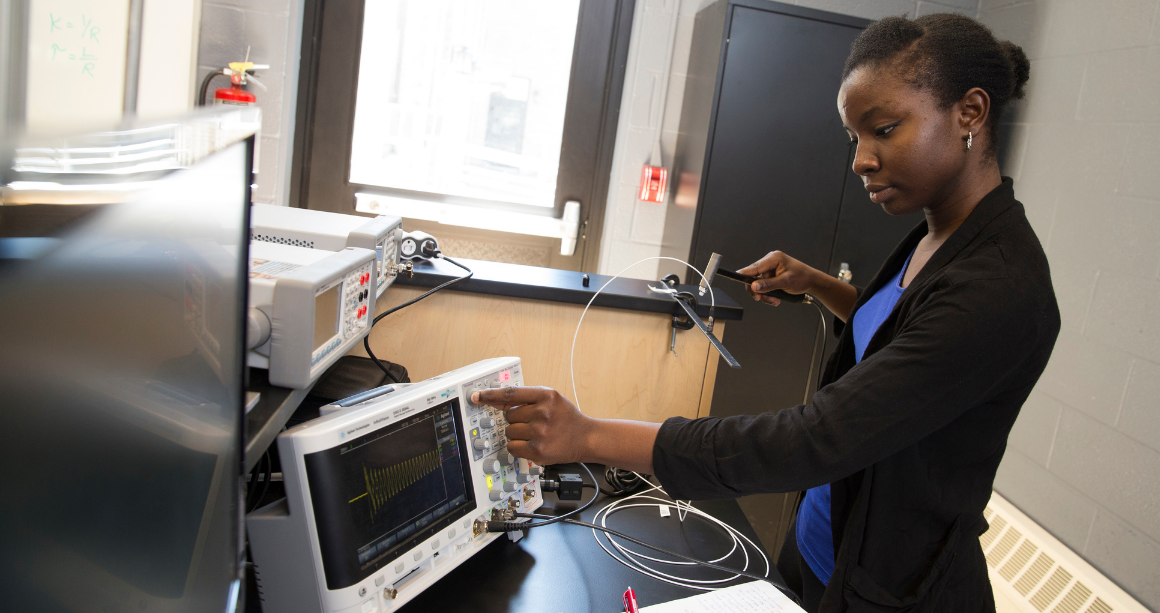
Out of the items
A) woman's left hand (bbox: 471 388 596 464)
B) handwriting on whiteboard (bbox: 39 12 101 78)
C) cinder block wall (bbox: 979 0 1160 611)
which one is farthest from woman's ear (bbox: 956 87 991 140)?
handwriting on whiteboard (bbox: 39 12 101 78)

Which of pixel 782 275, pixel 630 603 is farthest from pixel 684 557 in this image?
pixel 782 275

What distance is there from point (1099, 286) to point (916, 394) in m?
1.58

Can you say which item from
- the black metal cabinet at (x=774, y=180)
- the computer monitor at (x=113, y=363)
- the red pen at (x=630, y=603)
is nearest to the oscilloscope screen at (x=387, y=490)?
the red pen at (x=630, y=603)

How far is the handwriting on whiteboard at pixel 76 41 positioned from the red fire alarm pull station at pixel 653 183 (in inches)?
68.0

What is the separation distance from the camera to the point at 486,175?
8.93 ft

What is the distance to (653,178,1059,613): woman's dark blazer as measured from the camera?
0.79 m

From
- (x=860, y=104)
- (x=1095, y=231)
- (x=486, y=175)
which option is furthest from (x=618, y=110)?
(x=860, y=104)

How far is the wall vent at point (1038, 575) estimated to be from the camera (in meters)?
1.76

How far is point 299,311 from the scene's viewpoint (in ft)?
2.70

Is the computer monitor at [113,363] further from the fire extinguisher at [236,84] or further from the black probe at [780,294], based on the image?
the fire extinguisher at [236,84]

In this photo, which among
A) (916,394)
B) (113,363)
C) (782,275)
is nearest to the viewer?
(113,363)

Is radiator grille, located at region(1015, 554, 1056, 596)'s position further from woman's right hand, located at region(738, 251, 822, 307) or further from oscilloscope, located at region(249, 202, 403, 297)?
oscilloscope, located at region(249, 202, 403, 297)

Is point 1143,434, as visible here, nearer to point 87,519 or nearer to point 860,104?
point 860,104

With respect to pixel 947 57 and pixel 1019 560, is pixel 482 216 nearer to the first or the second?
pixel 947 57
